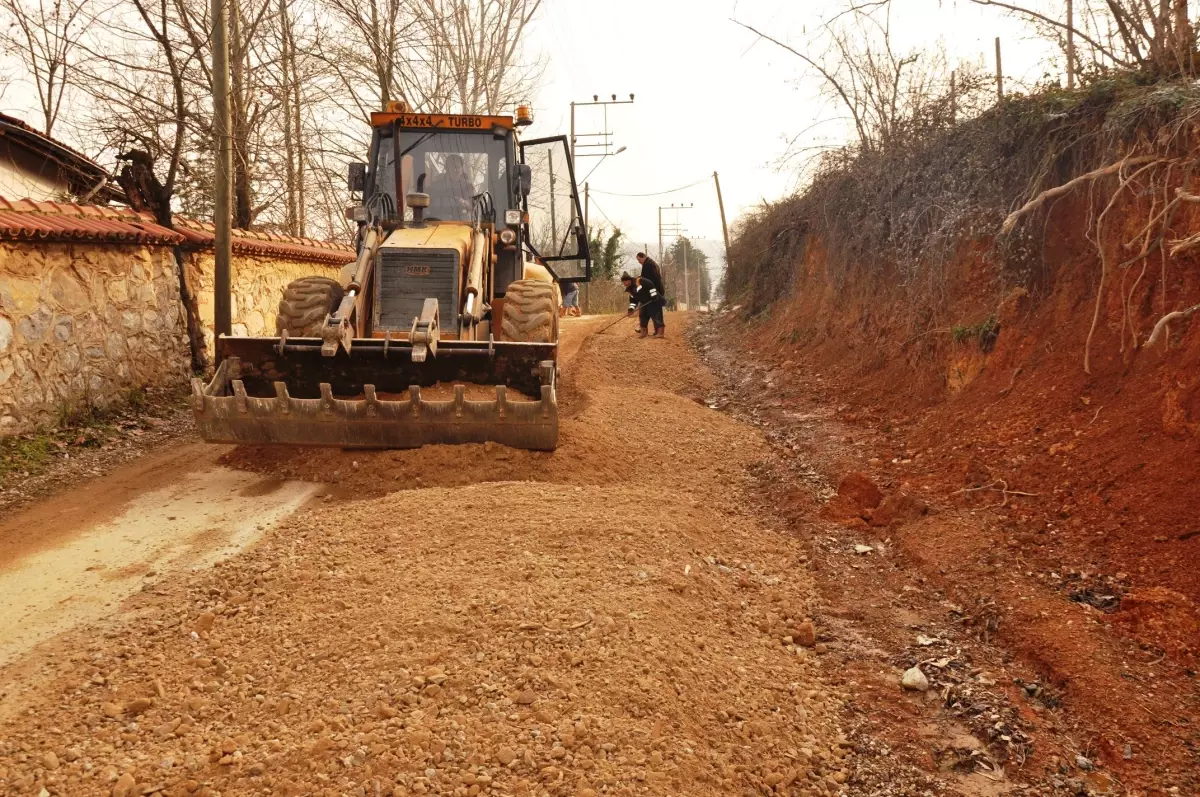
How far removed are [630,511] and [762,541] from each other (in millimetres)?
915

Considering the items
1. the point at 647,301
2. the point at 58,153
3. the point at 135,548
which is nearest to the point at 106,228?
the point at 135,548

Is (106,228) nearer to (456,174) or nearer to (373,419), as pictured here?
(456,174)

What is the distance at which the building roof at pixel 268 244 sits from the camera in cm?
1110

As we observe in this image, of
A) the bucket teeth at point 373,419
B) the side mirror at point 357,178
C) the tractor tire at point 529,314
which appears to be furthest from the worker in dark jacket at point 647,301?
the bucket teeth at point 373,419

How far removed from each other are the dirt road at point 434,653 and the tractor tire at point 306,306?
1931 millimetres

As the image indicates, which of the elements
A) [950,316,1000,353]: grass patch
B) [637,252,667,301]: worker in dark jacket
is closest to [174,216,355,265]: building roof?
[637,252,667,301]: worker in dark jacket

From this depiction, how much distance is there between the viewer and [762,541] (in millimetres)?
5535

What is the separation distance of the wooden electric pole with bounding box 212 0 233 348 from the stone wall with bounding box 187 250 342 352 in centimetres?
88

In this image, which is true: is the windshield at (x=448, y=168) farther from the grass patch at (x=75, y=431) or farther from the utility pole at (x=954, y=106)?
the utility pole at (x=954, y=106)

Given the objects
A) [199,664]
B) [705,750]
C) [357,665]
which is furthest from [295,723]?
[705,750]

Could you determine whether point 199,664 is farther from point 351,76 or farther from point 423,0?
point 423,0

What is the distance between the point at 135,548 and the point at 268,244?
344 inches

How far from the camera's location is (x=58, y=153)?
44.5 feet

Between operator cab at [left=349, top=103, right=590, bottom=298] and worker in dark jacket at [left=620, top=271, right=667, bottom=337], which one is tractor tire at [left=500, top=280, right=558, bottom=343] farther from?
worker in dark jacket at [left=620, top=271, right=667, bottom=337]
